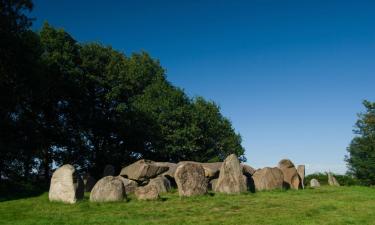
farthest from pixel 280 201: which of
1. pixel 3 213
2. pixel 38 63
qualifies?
pixel 38 63

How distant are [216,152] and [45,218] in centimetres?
3750

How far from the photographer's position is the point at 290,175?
108 ft

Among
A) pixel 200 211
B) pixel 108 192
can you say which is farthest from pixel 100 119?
pixel 200 211

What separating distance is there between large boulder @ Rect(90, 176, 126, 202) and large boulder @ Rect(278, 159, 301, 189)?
14627 millimetres

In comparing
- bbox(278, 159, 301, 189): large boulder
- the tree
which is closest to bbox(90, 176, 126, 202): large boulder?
bbox(278, 159, 301, 189): large boulder

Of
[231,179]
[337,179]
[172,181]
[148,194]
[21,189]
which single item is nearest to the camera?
[148,194]

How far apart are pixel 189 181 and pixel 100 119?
2586 cm

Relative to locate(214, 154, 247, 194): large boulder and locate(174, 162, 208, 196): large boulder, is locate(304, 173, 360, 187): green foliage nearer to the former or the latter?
locate(214, 154, 247, 194): large boulder

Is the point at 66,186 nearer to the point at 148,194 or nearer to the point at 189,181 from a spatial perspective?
the point at 148,194

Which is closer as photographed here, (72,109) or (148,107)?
(72,109)

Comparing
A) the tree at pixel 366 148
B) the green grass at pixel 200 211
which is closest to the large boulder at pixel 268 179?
the green grass at pixel 200 211

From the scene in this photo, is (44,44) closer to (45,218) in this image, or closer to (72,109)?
(72,109)

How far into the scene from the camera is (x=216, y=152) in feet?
176

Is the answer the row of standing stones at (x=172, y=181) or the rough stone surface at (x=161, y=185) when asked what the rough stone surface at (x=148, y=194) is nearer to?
the row of standing stones at (x=172, y=181)
